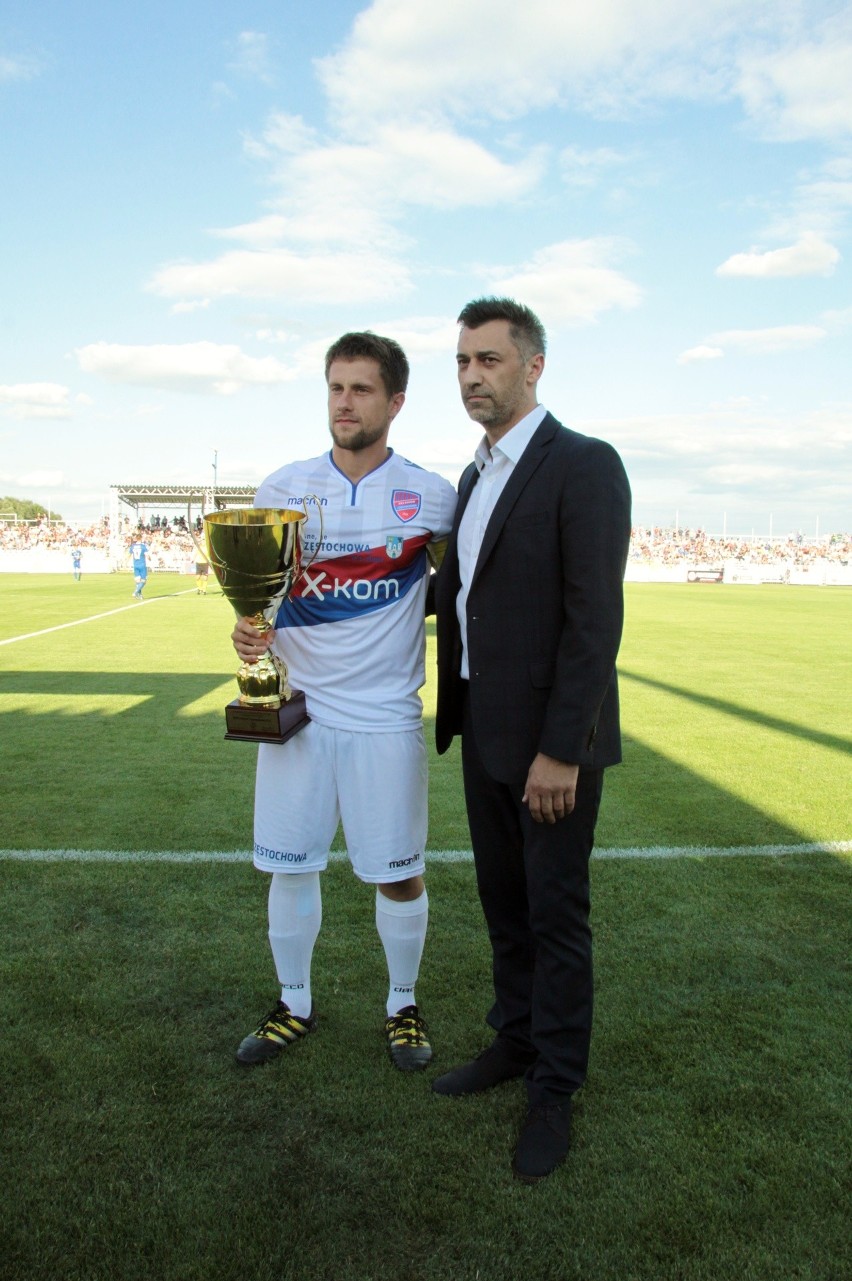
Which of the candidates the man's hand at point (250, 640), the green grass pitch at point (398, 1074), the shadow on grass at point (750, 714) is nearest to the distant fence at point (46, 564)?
the shadow on grass at point (750, 714)

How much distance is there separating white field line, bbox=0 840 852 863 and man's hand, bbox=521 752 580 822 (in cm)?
222

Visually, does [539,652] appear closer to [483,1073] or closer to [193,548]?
[483,1073]

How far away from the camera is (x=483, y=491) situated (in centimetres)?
248

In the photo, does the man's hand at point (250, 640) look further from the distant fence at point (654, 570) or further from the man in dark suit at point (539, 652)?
the distant fence at point (654, 570)

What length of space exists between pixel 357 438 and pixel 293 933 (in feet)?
5.05

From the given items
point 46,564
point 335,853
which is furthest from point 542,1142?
point 46,564

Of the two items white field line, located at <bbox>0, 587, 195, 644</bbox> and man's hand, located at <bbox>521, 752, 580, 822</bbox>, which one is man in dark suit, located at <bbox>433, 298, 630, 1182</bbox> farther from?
white field line, located at <bbox>0, 587, 195, 644</bbox>

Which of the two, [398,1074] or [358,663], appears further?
[358,663]

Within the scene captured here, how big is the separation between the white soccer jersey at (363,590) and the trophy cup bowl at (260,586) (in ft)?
0.28

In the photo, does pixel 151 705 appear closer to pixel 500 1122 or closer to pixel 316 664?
pixel 316 664

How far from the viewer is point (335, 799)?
284 cm

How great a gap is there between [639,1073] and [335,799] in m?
1.18

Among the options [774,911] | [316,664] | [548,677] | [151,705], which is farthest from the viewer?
[151,705]

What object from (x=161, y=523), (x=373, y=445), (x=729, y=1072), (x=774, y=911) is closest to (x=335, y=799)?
(x=373, y=445)
